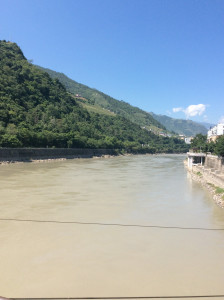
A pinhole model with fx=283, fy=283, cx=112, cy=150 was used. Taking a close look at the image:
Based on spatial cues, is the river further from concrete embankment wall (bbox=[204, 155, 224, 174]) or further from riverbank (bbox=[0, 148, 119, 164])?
riverbank (bbox=[0, 148, 119, 164])

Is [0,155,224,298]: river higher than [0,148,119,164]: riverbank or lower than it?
lower

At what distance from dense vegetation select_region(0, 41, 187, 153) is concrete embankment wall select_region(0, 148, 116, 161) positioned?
192 cm

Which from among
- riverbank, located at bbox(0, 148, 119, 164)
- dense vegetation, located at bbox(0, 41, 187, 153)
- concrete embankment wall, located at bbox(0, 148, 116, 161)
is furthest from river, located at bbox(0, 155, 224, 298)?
dense vegetation, located at bbox(0, 41, 187, 153)

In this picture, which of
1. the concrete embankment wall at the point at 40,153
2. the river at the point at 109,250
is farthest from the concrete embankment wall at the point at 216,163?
the concrete embankment wall at the point at 40,153

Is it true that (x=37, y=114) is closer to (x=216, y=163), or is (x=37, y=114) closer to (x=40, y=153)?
(x=40, y=153)

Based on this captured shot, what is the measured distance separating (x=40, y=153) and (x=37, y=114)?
26.1 metres

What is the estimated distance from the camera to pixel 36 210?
552 inches

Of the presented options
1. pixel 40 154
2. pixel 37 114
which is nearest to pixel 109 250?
pixel 40 154

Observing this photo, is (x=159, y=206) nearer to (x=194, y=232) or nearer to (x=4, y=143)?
(x=194, y=232)

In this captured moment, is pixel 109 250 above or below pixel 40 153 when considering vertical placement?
below

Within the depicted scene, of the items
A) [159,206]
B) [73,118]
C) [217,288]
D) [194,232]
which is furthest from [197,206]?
[73,118]

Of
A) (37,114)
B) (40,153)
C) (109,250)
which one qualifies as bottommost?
(109,250)

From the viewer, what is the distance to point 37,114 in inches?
2965

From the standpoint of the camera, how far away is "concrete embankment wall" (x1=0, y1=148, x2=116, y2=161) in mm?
44006
